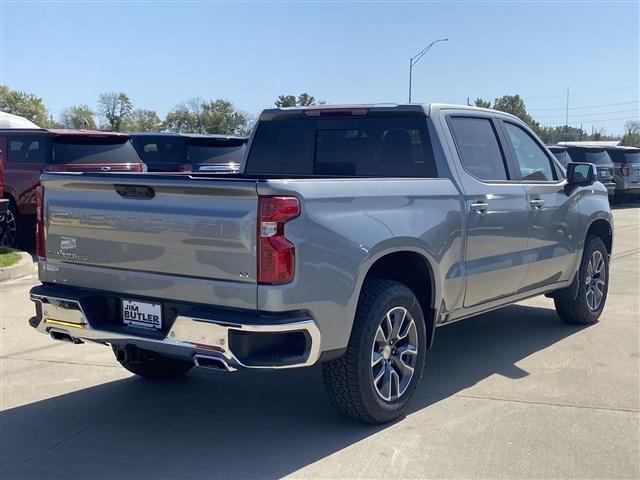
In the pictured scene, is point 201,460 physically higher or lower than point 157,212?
lower

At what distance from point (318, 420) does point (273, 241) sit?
156 cm

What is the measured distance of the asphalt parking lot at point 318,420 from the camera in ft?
14.0

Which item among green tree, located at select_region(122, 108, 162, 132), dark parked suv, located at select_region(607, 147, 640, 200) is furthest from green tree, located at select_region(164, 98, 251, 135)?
dark parked suv, located at select_region(607, 147, 640, 200)

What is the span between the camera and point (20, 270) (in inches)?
399

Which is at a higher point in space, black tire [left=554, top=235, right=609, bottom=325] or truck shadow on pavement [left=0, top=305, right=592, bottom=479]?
black tire [left=554, top=235, right=609, bottom=325]

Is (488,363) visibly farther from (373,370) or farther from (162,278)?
(162,278)

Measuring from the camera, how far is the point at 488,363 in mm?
6258

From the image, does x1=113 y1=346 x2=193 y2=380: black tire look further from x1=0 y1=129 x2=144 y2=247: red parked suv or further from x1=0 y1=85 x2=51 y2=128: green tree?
x1=0 y1=85 x2=51 y2=128: green tree

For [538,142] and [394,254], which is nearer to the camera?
[394,254]

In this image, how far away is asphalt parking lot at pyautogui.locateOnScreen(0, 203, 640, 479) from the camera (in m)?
4.26

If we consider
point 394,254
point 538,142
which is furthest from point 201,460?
point 538,142

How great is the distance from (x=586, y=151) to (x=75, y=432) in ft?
68.4

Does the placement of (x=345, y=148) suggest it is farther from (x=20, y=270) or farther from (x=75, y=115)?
(x=75, y=115)

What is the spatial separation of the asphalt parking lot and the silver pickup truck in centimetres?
33
